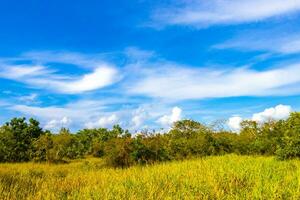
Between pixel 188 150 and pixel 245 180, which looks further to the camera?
pixel 188 150

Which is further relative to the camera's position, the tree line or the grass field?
the tree line

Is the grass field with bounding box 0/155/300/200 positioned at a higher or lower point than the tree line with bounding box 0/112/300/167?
lower

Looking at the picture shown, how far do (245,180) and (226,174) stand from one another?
29.4 inches

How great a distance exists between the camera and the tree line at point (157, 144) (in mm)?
22000

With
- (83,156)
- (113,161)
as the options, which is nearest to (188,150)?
(113,161)

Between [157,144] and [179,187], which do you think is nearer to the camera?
[179,187]

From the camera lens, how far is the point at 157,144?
2308 centimetres

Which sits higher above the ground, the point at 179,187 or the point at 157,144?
the point at 157,144

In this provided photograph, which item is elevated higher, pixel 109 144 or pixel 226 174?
pixel 109 144

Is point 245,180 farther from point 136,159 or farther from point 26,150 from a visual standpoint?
point 26,150

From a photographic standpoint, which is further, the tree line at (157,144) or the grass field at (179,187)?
the tree line at (157,144)

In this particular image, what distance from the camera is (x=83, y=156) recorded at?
30.1 metres

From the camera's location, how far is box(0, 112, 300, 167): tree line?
2200 centimetres

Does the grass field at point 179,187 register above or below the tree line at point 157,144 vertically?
below
